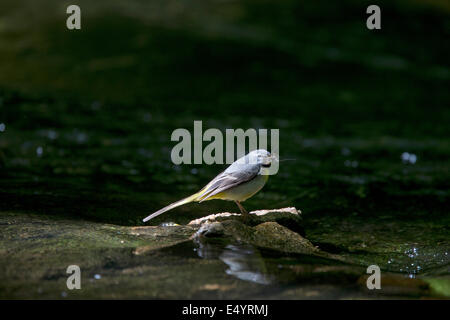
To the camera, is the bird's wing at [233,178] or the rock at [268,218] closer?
the bird's wing at [233,178]

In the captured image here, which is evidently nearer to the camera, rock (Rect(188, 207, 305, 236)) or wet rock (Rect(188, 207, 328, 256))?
wet rock (Rect(188, 207, 328, 256))

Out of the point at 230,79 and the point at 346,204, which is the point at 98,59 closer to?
the point at 230,79

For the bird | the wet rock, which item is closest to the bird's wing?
the bird

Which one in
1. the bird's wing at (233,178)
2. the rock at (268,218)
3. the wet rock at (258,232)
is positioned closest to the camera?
the wet rock at (258,232)

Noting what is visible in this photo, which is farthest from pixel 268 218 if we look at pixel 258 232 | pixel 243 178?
pixel 243 178

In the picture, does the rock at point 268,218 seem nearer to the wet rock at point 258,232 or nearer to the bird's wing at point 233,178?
the wet rock at point 258,232

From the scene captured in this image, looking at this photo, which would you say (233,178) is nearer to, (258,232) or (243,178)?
(243,178)

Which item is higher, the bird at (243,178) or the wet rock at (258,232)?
the bird at (243,178)

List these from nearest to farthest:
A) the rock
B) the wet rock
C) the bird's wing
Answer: the wet rock, the bird's wing, the rock

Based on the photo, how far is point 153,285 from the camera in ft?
12.3

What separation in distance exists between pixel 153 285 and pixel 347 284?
4.56 ft

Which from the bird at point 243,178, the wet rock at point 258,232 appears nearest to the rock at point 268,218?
the wet rock at point 258,232

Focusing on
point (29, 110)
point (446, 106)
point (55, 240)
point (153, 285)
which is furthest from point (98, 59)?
point (153, 285)

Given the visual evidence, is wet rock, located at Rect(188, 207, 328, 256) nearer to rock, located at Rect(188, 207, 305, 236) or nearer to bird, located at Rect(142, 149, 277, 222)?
rock, located at Rect(188, 207, 305, 236)
